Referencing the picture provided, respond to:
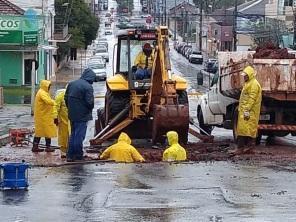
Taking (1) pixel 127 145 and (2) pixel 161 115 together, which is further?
(2) pixel 161 115

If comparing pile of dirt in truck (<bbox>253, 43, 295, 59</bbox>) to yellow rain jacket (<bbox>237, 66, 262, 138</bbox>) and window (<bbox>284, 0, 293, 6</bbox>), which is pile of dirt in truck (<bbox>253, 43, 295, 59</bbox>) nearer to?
yellow rain jacket (<bbox>237, 66, 262, 138</bbox>)

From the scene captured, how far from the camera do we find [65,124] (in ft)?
54.9

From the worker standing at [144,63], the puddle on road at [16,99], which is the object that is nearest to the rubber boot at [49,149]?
the worker standing at [144,63]

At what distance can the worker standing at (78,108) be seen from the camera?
15164mm

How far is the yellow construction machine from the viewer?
17.8m

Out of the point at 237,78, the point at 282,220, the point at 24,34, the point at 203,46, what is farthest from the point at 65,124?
the point at 203,46

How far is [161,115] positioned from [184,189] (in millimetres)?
5866

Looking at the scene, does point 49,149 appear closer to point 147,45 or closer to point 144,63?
point 144,63

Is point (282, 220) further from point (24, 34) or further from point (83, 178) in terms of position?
point (24, 34)

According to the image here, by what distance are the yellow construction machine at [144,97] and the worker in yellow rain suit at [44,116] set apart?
1009 mm

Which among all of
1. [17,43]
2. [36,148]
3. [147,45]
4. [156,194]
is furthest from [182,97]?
[17,43]

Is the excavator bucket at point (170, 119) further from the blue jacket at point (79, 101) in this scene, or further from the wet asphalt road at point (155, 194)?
the wet asphalt road at point (155, 194)

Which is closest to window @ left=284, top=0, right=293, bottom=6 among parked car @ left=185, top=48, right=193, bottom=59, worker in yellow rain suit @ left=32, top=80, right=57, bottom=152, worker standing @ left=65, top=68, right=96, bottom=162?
parked car @ left=185, top=48, right=193, bottom=59

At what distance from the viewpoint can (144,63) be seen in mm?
20219
